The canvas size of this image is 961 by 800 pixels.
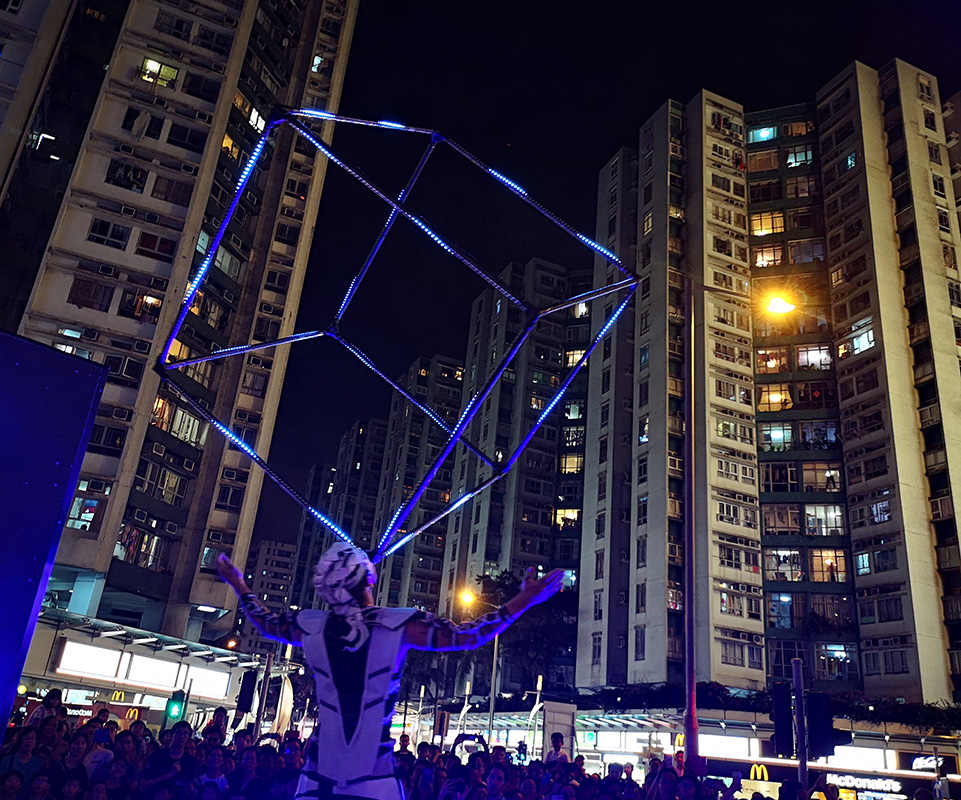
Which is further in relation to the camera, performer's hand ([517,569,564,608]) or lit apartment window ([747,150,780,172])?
lit apartment window ([747,150,780,172])

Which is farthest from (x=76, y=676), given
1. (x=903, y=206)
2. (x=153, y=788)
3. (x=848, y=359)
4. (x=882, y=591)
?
(x=903, y=206)

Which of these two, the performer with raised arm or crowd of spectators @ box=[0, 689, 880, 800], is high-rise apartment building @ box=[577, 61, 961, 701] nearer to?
crowd of spectators @ box=[0, 689, 880, 800]

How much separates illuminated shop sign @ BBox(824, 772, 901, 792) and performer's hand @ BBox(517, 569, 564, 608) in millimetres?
40028

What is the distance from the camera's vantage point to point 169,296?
58.6 metres

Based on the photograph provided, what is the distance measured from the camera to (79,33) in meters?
63.7

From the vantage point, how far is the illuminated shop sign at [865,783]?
1522 inches

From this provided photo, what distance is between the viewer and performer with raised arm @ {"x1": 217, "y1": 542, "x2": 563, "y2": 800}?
5633 millimetres

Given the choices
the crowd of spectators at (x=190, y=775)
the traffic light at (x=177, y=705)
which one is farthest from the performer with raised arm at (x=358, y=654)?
the traffic light at (x=177, y=705)

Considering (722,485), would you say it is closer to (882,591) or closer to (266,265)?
(882,591)

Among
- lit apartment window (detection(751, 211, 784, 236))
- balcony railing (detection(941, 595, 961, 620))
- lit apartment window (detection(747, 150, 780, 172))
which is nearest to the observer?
balcony railing (detection(941, 595, 961, 620))

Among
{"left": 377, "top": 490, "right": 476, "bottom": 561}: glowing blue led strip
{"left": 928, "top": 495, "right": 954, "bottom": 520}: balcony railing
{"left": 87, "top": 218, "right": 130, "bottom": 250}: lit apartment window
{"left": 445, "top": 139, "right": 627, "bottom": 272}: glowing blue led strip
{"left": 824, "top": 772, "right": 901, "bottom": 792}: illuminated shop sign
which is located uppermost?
{"left": 87, "top": 218, "right": 130, "bottom": 250}: lit apartment window

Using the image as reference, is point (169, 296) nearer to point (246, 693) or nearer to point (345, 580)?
point (246, 693)

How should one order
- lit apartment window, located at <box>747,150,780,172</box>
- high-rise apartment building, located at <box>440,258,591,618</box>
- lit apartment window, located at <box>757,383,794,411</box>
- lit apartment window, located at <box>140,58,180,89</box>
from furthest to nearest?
high-rise apartment building, located at <box>440,258,591,618</box>, lit apartment window, located at <box>747,150,780,172</box>, lit apartment window, located at <box>757,383,794,411</box>, lit apartment window, located at <box>140,58,180,89</box>

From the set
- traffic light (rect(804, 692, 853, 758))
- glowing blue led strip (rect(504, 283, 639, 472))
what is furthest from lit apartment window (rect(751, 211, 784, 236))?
glowing blue led strip (rect(504, 283, 639, 472))
